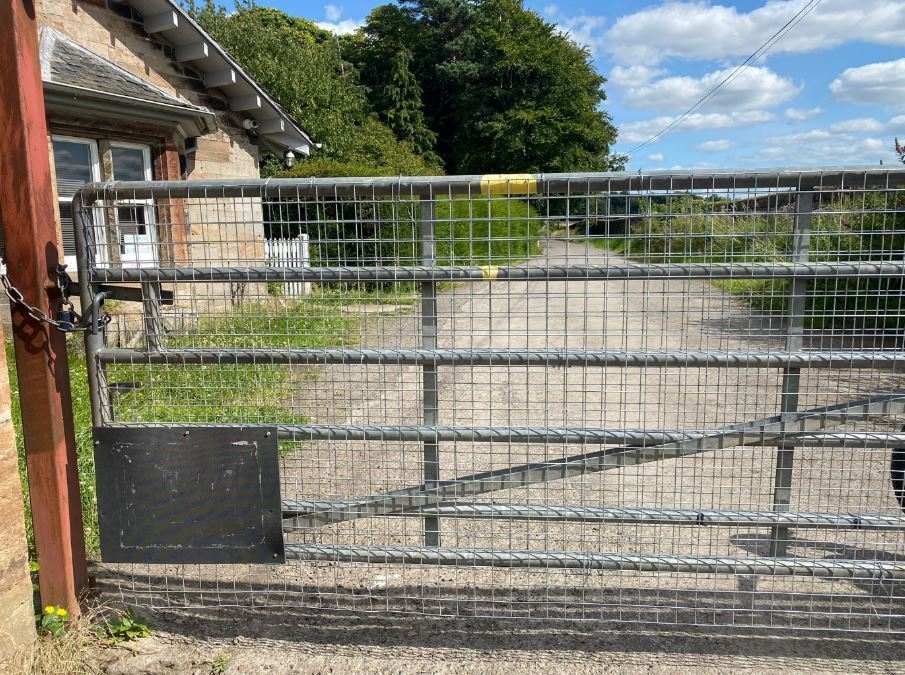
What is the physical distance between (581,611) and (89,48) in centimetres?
1068

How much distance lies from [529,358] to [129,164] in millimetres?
9796

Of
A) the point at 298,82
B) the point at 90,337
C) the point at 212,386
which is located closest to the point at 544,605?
the point at 212,386

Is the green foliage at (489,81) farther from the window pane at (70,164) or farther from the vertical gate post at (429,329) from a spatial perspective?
the vertical gate post at (429,329)

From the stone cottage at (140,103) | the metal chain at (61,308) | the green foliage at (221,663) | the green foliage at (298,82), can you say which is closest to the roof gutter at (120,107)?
the stone cottage at (140,103)

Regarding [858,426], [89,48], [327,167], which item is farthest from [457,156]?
[858,426]

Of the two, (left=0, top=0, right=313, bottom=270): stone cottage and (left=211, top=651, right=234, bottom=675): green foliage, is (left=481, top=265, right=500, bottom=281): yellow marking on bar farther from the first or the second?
(left=0, top=0, right=313, bottom=270): stone cottage

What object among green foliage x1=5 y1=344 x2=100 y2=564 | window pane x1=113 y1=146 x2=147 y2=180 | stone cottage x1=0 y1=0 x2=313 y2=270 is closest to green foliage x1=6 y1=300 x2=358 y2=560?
green foliage x1=5 y1=344 x2=100 y2=564

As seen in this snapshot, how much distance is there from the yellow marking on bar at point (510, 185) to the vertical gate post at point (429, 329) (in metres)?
0.22

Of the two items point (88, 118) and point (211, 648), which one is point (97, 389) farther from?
point (88, 118)

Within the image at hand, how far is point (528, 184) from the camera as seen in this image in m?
→ 2.76

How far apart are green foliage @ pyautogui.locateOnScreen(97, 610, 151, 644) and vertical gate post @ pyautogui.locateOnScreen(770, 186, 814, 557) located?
265 cm

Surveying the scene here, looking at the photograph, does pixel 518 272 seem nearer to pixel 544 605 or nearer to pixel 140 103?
pixel 544 605

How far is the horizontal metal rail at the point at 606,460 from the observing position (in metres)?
2.74

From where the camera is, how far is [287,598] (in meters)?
3.34
